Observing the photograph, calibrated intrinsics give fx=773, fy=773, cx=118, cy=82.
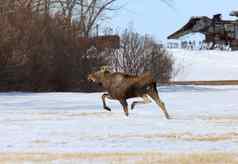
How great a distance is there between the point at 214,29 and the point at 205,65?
18124 millimetres

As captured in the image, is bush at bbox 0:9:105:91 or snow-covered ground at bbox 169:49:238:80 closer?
bush at bbox 0:9:105:91

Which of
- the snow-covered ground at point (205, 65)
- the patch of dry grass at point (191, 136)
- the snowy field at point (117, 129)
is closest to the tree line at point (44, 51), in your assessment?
the snowy field at point (117, 129)

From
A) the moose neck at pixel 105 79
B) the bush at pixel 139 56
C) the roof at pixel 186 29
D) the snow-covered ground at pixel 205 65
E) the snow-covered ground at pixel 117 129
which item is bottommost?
the snow-covered ground at pixel 205 65

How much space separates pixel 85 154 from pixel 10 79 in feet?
83.3

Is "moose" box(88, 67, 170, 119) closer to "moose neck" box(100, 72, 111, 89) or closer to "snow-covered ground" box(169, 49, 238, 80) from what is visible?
"moose neck" box(100, 72, 111, 89)

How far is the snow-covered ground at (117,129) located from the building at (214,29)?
194 ft

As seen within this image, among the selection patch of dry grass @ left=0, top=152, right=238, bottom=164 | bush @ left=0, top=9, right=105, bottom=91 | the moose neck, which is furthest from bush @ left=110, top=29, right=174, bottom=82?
patch of dry grass @ left=0, top=152, right=238, bottom=164

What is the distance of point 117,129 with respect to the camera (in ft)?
54.9

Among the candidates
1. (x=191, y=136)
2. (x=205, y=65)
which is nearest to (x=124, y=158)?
(x=191, y=136)

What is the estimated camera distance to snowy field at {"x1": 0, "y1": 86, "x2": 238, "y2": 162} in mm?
13742

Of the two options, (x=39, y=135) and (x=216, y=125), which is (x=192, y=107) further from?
(x=39, y=135)

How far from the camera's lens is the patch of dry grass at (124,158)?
1166 centimetres

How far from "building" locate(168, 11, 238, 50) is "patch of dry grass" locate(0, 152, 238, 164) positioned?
7112cm

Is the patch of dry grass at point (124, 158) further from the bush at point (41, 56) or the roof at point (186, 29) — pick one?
the roof at point (186, 29)
